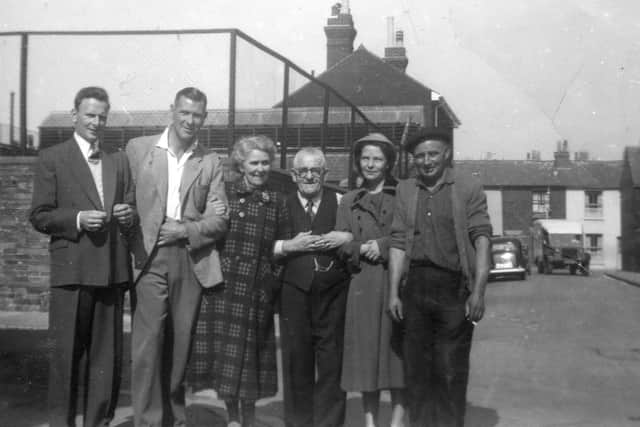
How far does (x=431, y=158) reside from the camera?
448cm

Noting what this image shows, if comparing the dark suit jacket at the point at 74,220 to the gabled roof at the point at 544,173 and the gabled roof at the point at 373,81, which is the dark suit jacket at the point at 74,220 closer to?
the gabled roof at the point at 373,81

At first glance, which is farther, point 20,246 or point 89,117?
point 20,246

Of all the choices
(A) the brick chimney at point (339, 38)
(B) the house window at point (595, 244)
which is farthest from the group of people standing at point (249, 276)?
(B) the house window at point (595, 244)

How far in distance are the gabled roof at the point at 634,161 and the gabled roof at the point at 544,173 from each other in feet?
20.8

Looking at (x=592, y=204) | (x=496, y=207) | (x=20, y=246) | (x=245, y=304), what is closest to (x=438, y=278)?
(x=245, y=304)

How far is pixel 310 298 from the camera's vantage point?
179 inches

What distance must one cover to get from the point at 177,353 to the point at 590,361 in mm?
5908

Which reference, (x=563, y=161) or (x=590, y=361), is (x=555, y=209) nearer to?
(x=563, y=161)

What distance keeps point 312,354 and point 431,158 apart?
1.46 metres

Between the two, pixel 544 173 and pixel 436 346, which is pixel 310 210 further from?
pixel 544 173

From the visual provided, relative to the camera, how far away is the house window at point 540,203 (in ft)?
179

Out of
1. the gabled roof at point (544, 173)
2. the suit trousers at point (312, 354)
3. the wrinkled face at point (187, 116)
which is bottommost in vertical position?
the suit trousers at point (312, 354)

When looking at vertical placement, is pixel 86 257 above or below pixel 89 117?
below

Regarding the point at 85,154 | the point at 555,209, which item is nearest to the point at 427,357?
the point at 85,154
